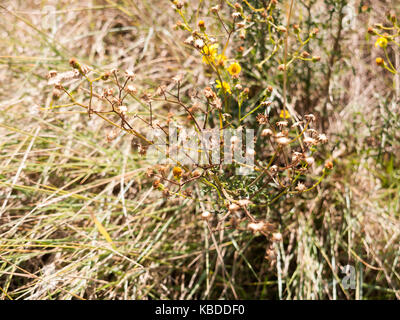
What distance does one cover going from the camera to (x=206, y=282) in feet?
4.06

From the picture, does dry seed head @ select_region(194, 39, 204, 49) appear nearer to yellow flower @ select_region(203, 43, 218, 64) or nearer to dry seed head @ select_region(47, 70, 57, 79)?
yellow flower @ select_region(203, 43, 218, 64)

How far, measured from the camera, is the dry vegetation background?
3.70 feet

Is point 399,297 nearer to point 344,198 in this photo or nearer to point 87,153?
point 344,198

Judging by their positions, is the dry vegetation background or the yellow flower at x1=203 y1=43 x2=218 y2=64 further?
the dry vegetation background

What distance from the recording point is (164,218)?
132 cm

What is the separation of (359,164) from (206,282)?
0.70 meters

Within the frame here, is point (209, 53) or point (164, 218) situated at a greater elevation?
point (209, 53)

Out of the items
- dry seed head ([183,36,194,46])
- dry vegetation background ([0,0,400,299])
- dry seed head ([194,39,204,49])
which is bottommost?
dry vegetation background ([0,0,400,299])

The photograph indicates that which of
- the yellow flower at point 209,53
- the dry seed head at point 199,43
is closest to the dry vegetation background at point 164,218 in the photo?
the yellow flower at point 209,53

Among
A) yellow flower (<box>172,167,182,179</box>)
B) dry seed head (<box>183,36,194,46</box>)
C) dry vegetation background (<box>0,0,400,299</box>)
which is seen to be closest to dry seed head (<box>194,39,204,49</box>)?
dry seed head (<box>183,36,194,46</box>)

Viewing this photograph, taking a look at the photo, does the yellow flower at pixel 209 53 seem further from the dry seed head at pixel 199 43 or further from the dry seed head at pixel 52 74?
the dry seed head at pixel 52 74

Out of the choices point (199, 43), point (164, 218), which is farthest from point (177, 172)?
point (164, 218)

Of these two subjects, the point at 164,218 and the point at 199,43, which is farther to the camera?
the point at 164,218

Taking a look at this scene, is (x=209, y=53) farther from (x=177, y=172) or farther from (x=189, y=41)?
(x=177, y=172)
